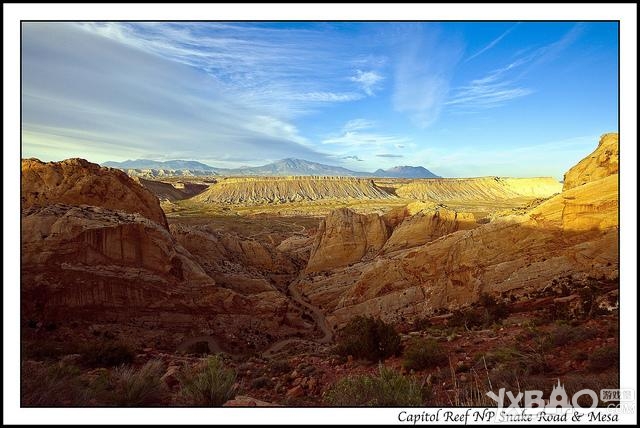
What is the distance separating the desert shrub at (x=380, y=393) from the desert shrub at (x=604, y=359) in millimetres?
3215

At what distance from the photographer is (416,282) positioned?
2091cm

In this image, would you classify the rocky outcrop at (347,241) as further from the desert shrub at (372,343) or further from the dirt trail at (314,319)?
the desert shrub at (372,343)

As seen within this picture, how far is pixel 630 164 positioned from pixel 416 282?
15.7m

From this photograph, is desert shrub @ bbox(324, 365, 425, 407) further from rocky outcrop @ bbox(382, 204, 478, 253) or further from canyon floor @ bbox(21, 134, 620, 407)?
rocky outcrop @ bbox(382, 204, 478, 253)

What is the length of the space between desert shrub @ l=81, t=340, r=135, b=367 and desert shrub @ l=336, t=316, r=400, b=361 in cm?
648

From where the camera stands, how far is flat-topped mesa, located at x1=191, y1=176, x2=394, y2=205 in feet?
492

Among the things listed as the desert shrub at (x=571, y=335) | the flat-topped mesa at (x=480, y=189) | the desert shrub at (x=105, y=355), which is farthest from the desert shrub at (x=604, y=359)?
the flat-topped mesa at (x=480, y=189)

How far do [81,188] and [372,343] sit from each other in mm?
19753

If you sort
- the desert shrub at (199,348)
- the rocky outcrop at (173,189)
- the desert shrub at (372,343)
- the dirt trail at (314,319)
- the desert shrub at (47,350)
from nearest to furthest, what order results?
the desert shrub at (47,350) < the desert shrub at (372,343) < the desert shrub at (199,348) < the dirt trail at (314,319) < the rocky outcrop at (173,189)

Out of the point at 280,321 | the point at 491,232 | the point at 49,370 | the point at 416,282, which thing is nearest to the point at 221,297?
the point at 280,321

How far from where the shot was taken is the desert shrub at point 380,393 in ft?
17.3

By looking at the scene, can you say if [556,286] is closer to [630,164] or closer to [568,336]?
[568,336]

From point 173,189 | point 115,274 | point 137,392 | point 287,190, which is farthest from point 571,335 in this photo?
point 173,189

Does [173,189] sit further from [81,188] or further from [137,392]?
[137,392]
